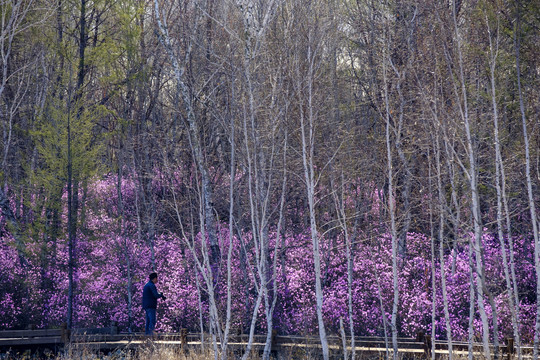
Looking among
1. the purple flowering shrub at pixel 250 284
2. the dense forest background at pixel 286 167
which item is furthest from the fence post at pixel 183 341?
the purple flowering shrub at pixel 250 284

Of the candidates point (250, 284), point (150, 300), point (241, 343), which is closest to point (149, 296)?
point (150, 300)

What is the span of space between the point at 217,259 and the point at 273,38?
6.25m

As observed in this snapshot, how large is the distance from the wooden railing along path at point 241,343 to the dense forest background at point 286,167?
825 mm

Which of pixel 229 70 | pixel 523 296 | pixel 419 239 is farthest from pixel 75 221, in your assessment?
pixel 523 296

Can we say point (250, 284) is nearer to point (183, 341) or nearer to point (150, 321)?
point (150, 321)

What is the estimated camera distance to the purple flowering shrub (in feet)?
48.1

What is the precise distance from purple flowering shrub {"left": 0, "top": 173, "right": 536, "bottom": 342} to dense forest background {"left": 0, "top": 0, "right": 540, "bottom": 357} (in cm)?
6

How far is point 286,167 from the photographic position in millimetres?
14320

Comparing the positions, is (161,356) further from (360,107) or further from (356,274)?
(360,107)

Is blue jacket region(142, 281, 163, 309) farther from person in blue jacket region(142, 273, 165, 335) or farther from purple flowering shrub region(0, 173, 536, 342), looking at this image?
purple flowering shrub region(0, 173, 536, 342)

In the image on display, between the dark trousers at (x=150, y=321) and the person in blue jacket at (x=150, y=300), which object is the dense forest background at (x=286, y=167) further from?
the dark trousers at (x=150, y=321)

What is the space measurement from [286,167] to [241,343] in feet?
14.4

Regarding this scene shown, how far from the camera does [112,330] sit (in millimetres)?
13789

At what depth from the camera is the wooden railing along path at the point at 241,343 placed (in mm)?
11609
